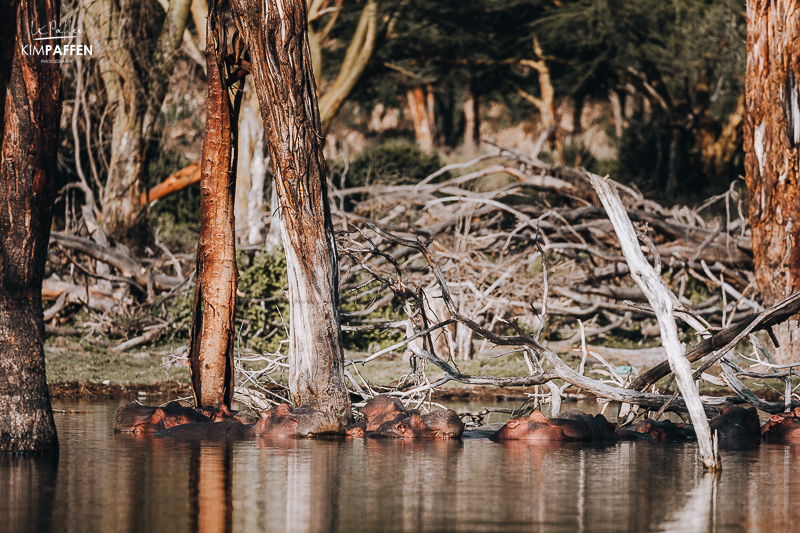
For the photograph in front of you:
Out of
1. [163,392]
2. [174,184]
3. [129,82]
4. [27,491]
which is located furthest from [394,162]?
[27,491]

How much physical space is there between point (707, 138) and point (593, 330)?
13564 mm

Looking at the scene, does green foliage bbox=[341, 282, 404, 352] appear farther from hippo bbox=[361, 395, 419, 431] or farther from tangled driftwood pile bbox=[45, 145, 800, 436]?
hippo bbox=[361, 395, 419, 431]

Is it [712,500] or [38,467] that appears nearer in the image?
[712,500]

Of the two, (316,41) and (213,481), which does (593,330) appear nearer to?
(316,41)

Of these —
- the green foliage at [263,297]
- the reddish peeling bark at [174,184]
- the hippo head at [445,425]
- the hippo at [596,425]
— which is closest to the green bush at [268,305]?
the green foliage at [263,297]

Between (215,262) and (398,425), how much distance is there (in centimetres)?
203

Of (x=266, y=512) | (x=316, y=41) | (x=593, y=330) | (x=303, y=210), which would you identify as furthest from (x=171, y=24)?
(x=266, y=512)

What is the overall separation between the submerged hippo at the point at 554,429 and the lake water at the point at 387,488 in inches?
12.4

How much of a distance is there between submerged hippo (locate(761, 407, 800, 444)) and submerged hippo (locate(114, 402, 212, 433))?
4.53 meters

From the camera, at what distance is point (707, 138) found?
25953 mm

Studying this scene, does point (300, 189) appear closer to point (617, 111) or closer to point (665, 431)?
point (665, 431)

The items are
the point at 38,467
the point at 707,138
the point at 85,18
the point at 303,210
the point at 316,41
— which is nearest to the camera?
the point at 38,467

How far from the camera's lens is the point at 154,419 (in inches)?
303

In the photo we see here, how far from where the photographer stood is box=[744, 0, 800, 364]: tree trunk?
11.6 meters
